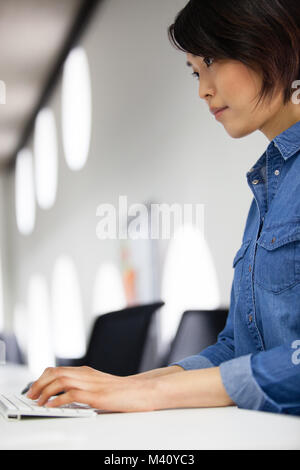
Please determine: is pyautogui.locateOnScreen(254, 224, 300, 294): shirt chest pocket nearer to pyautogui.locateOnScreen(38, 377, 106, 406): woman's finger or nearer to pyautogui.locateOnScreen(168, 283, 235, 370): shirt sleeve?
pyautogui.locateOnScreen(168, 283, 235, 370): shirt sleeve

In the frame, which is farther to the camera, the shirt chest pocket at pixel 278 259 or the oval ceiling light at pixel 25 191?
the oval ceiling light at pixel 25 191

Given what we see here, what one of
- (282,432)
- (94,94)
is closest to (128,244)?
(94,94)

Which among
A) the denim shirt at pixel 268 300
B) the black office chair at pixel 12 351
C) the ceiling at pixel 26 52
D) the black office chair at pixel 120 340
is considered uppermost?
the ceiling at pixel 26 52

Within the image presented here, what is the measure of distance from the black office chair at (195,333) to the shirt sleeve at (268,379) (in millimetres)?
513

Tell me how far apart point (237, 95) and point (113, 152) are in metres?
1.71

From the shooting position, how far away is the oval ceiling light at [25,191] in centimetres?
272

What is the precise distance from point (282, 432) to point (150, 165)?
2.03 m

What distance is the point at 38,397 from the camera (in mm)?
745

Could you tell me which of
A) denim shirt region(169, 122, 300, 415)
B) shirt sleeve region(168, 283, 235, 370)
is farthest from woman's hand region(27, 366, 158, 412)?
shirt sleeve region(168, 283, 235, 370)

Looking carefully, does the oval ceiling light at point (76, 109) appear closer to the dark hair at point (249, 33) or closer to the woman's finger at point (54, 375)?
the dark hair at point (249, 33)

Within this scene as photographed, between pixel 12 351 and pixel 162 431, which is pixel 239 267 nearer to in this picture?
pixel 162 431

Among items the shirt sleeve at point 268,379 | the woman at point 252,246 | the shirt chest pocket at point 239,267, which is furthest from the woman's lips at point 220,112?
the shirt sleeve at point 268,379

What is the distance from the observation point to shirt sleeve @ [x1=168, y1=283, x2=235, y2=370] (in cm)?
92

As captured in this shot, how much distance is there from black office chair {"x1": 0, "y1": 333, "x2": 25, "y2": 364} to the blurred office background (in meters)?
0.31
